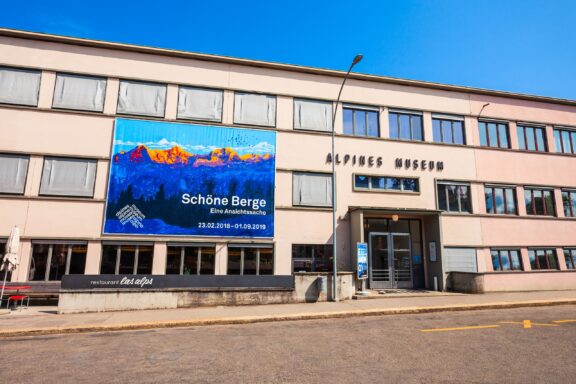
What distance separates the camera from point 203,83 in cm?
1845

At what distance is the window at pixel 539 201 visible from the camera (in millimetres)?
21391

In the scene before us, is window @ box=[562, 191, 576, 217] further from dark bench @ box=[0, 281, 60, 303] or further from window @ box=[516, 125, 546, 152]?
dark bench @ box=[0, 281, 60, 303]

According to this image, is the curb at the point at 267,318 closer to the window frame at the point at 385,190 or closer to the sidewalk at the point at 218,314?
the sidewalk at the point at 218,314

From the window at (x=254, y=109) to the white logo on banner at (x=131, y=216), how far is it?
264 inches

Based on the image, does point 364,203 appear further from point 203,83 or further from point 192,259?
point 203,83

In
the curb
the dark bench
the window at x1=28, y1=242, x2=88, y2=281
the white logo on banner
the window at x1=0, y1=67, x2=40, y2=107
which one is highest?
the window at x1=0, y1=67, x2=40, y2=107

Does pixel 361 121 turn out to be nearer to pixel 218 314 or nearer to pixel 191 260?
pixel 191 260

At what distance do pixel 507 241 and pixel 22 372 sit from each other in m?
22.7

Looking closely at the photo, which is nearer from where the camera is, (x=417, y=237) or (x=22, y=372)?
(x=22, y=372)

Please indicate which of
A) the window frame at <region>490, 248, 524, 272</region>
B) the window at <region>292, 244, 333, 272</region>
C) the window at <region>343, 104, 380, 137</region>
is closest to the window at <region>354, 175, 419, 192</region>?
the window at <region>343, 104, 380, 137</region>

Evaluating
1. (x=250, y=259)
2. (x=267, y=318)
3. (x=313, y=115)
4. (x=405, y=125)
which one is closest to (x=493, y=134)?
(x=405, y=125)

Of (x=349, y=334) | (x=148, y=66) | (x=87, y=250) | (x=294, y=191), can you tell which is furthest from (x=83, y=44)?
(x=349, y=334)

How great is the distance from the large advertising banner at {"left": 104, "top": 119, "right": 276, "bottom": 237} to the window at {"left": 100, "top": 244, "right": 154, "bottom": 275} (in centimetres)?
73

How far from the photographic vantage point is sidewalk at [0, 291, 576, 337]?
33.8ft
